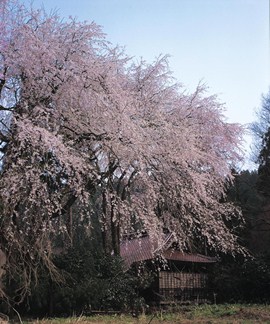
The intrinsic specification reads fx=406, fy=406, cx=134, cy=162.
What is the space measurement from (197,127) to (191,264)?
9469mm

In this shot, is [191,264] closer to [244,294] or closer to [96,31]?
[244,294]

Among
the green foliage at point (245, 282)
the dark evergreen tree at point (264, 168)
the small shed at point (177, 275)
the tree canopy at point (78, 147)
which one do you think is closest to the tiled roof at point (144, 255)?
the small shed at point (177, 275)

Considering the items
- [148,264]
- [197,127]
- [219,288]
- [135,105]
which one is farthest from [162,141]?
[219,288]

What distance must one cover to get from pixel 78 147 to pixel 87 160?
0.43 metres

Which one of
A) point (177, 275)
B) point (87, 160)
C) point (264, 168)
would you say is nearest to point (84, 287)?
point (87, 160)

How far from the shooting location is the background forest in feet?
27.5

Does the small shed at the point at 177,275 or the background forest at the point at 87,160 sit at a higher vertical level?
the background forest at the point at 87,160

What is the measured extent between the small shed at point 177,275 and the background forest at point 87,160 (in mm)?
3042

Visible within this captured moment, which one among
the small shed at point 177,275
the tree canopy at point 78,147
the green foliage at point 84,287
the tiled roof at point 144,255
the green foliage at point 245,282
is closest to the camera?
the tree canopy at point 78,147

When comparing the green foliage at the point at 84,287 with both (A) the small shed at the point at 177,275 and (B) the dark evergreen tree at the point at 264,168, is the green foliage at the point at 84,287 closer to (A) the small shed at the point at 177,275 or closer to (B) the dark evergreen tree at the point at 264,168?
(A) the small shed at the point at 177,275

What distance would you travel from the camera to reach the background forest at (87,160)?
27.5 ft

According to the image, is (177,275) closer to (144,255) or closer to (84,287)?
(144,255)

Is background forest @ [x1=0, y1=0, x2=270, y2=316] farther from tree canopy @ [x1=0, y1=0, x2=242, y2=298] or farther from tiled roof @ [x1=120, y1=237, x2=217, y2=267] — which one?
tiled roof @ [x1=120, y1=237, x2=217, y2=267]

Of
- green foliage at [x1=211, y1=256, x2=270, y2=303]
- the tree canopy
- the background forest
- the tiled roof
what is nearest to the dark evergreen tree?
the tiled roof
